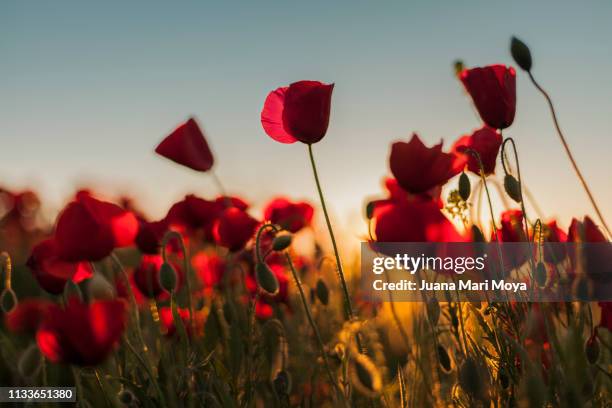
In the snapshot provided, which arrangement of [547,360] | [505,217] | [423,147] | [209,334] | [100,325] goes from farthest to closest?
[209,334] → [505,217] → [547,360] → [423,147] → [100,325]

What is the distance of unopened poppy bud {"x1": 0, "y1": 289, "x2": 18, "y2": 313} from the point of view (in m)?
1.43

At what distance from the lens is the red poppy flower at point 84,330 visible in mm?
995

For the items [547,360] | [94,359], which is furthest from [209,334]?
[547,360]

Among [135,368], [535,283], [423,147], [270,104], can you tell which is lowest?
[135,368]

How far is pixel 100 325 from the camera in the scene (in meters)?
1.00

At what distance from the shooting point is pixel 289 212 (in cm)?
201

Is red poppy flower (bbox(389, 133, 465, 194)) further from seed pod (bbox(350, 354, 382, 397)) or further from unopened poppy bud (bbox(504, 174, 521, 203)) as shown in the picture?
seed pod (bbox(350, 354, 382, 397))

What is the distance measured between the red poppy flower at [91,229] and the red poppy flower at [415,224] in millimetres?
553

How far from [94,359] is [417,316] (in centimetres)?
73

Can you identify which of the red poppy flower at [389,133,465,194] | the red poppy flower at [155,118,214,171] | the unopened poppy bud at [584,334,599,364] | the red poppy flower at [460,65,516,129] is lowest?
the unopened poppy bud at [584,334,599,364]

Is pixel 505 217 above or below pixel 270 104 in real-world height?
below

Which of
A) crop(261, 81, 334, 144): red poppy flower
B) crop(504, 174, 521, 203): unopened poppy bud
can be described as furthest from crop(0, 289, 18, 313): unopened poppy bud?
crop(504, 174, 521, 203): unopened poppy bud

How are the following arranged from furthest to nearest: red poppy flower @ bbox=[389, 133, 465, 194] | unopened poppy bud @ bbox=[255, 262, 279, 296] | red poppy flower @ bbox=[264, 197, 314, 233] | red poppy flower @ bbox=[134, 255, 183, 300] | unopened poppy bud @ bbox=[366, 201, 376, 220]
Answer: red poppy flower @ bbox=[264, 197, 314, 233], red poppy flower @ bbox=[134, 255, 183, 300], unopened poppy bud @ bbox=[366, 201, 376, 220], unopened poppy bud @ bbox=[255, 262, 279, 296], red poppy flower @ bbox=[389, 133, 465, 194]

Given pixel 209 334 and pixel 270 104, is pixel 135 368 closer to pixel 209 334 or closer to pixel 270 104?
pixel 209 334
